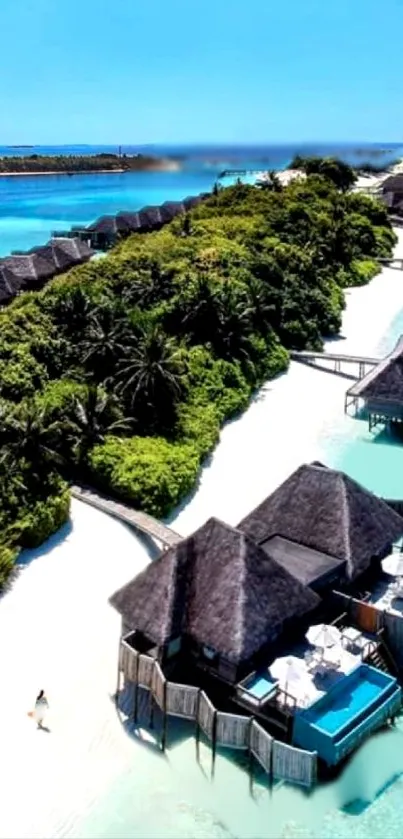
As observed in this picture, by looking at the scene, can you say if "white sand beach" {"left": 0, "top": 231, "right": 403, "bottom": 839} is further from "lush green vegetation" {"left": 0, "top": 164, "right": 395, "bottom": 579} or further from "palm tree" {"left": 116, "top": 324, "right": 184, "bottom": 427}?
"palm tree" {"left": 116, "top": 324, "right": 184, "bottom": 427}

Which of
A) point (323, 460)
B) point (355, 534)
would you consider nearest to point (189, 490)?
point (323, 460)

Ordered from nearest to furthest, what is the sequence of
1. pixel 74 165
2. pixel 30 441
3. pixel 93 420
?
pixel 30 441 → pixel 93 420 → pixel 74 165

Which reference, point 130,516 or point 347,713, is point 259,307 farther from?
point 347,713

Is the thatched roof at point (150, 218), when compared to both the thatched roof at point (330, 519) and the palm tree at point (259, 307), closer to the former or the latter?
the palm tree at point (259, 307)

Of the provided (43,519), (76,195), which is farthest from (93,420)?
(76,195)

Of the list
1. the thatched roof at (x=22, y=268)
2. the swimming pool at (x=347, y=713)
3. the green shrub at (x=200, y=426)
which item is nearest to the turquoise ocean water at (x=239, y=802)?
the swimming pool at (x=347, y=713)
